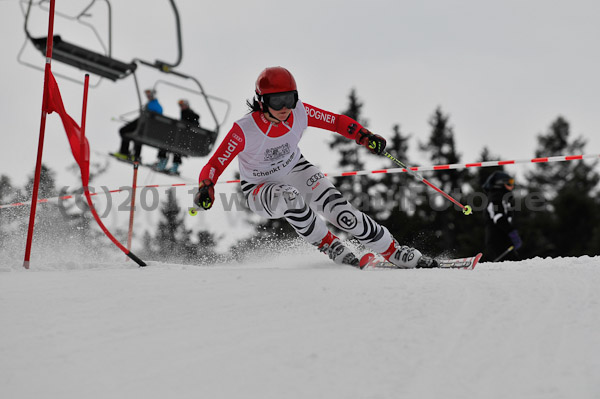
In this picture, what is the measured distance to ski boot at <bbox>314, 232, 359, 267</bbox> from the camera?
444cm

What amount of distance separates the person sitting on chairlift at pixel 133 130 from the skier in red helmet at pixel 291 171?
3.10 m

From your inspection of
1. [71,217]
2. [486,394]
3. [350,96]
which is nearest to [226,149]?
[486,394]

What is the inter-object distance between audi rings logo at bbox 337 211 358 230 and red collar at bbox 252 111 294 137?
0.78 metres

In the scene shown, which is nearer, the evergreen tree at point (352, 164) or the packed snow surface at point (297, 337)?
the packed snow surface at point (297, 337)

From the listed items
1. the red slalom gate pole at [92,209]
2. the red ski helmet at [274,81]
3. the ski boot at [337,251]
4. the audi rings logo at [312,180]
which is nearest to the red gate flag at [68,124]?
the red slalom gate pole at [92,209]

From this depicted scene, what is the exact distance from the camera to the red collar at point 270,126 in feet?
13.5

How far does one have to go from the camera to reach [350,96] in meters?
30.0

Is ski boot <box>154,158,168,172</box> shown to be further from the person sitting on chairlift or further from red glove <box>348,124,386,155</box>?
red glove <box>348,124,386,155</box>

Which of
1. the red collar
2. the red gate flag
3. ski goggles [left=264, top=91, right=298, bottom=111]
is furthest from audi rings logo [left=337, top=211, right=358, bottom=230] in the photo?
the red gate flag

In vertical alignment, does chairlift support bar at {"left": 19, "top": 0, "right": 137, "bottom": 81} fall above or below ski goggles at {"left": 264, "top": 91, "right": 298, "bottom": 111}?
above

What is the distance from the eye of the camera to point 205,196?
3658 mm

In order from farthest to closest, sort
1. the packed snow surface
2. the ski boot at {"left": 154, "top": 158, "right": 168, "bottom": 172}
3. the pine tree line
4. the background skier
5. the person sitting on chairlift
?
the pine tree line
the ski boot at {"left": 154, "top": 158, "right": 168, "bottom": 172}
the person sitting on chairlift
the background skier
the packed snow surface

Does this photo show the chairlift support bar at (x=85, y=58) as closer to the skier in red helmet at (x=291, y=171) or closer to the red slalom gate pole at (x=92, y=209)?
the red slalom gate pole at (x=92, y=209)

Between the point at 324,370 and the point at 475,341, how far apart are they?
0.70m
